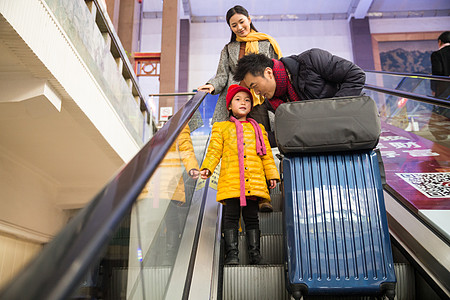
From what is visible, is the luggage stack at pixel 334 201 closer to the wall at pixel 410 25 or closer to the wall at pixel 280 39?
the wall at pixel 280 39

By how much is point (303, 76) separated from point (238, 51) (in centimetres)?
128

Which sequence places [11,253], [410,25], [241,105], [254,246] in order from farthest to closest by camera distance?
[410,25], [11,253], [241,105], [254,246]

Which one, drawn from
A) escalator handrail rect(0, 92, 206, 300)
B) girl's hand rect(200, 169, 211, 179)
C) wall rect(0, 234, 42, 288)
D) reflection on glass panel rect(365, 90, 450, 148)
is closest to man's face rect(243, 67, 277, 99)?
girl's hand rect(200, 169, 211, 179)

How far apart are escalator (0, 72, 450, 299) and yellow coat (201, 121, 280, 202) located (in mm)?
172

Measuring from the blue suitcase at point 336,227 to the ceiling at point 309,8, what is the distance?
12592mm

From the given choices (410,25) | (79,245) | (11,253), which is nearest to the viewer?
(79,245)

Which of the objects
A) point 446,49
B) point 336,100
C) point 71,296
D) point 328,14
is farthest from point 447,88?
point 328,14

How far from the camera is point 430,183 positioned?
290cm

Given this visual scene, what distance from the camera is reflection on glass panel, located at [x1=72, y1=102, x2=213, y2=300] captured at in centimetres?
98

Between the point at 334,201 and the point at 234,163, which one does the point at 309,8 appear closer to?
the point at 234,163

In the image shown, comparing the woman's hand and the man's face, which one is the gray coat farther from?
the man's face

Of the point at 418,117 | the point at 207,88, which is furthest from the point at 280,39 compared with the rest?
the point at 207,88

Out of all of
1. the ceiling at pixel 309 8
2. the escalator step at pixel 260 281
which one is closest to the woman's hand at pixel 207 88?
the escalator step at pixel 260 281

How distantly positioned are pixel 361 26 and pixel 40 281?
15217mm
